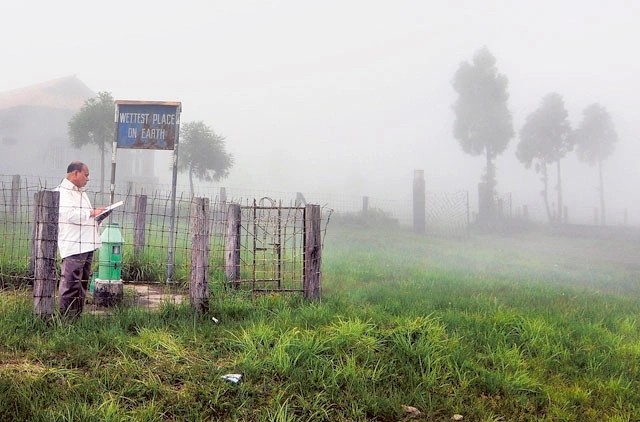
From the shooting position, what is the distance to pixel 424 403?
389cm

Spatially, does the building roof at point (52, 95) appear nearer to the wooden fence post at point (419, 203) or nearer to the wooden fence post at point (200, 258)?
the wooden fence post at point (419, 203)

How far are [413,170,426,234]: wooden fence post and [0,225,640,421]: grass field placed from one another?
54.3ft

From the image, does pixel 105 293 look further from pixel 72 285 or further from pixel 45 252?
pixel 45 252

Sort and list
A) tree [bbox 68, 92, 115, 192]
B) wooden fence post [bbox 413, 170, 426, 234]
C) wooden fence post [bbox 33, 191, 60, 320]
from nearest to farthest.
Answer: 1. wooden fence post [bbox 33, 191, 60, 320]
2. wooden fence post [bbox 413, 170, 426, 234]
3. tree [bbox 68, 92, 115, 192]

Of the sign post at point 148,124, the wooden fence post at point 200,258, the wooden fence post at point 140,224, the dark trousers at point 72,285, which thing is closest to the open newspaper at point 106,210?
the dark trousers at point 72,285

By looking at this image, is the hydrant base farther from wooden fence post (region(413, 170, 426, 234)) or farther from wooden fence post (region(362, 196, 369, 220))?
wooden fence post (region(362, 196, 369, 220))

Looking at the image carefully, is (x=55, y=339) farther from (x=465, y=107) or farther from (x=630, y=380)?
(x=465, y=107)

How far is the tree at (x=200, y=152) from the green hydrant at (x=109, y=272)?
22664 mm

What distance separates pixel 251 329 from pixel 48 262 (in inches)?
84.9

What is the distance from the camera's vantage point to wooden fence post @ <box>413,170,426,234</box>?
910 inches

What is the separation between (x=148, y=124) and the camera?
7.68m

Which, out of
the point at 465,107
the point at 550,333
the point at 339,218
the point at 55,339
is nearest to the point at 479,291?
the point at 550,333

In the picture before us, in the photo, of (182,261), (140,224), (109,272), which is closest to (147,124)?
(140,224)

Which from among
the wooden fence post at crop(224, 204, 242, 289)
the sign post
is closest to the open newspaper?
the wooden fence post at crop(224, 204, 242, 289)
